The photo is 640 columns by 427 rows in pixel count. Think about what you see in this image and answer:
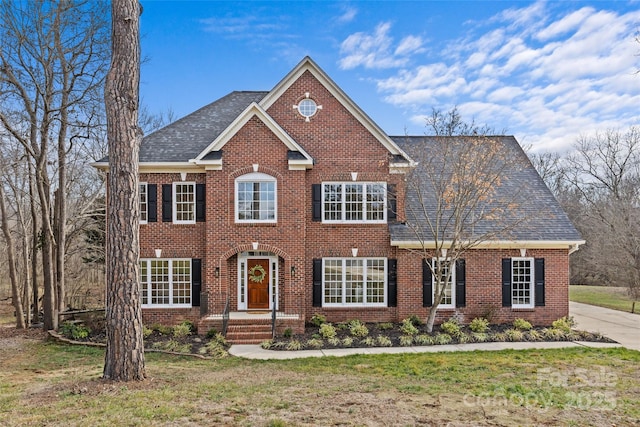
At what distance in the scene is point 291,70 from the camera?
14.9m

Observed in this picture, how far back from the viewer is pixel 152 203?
14820mm

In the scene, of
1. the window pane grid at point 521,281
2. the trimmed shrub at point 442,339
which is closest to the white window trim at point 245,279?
the trimmed shrub at point 442,339

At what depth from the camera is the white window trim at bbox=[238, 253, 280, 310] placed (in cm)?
1486

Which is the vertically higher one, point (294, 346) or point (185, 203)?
point (185, 203)

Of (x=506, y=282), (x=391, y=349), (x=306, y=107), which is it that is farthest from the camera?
(x=306, y=107)

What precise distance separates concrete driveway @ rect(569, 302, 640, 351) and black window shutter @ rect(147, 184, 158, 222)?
15.4 meters

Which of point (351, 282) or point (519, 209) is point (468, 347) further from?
point (519, 209)

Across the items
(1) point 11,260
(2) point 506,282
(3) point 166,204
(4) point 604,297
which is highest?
(3) point 166,204

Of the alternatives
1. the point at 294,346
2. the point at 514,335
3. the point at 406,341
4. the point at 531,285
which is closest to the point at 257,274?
the point at 294,346

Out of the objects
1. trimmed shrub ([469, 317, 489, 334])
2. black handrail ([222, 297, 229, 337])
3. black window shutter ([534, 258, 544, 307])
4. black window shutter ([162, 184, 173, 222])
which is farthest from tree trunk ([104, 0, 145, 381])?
black window shutter ([534, 258, 544, 307])

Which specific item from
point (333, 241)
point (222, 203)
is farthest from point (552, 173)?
point (222, 203)

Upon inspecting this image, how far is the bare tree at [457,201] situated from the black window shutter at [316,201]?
317cm

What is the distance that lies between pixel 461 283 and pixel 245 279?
25.1ft

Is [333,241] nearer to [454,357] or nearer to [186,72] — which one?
[454,357]
